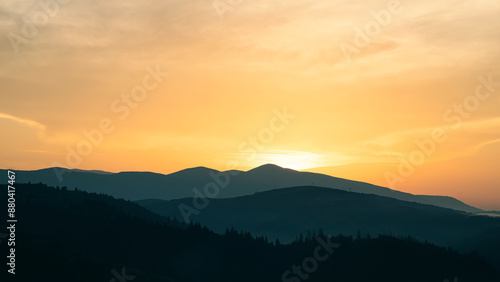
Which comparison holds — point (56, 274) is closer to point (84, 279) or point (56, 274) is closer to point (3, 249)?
point (84, 279)

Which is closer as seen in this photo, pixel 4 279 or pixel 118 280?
pixel 4 279

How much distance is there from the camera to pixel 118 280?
198 meters

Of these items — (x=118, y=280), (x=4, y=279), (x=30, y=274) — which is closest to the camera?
(x=4, y=279)

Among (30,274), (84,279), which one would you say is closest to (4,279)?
(30,274)

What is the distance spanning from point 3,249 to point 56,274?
2251cm

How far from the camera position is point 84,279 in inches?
7594

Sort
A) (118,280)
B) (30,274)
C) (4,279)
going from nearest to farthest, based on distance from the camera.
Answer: (4,279) < (30,274) < (118,280)

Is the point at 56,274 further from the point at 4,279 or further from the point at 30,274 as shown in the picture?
the point at 4,279

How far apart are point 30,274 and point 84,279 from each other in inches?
776

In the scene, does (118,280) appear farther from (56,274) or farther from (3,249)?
(3,249)

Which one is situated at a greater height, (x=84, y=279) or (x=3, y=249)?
(x=3, y=249)

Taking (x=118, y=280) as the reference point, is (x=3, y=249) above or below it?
above

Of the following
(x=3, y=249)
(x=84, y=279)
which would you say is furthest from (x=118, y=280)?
(x=3, y=249)

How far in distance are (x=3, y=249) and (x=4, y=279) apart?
26.7 metres
